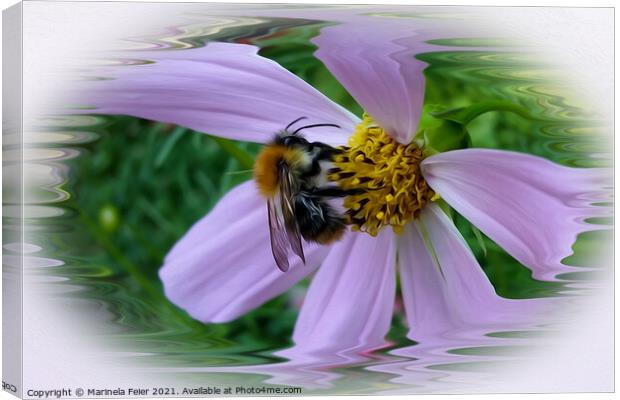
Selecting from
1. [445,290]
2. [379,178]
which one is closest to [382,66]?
[379,178]

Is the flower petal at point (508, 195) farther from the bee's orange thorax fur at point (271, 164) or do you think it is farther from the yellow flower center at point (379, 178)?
the bee's orange thorax fur at point (271, 164)

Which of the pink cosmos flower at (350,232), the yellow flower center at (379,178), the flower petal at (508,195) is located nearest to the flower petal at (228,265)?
the pink cosmos flower at (350,232)

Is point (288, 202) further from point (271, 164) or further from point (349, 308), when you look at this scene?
point (349, 308)

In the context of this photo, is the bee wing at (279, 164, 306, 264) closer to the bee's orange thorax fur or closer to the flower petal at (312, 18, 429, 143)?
the bee's orange thorax fur

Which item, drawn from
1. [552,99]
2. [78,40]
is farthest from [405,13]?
[78,40]

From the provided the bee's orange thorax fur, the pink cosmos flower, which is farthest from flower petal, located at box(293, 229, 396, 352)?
the bee's orange thorax fur

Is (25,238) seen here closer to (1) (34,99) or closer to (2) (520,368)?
(1) (34,99)

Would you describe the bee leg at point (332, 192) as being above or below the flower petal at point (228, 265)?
above
